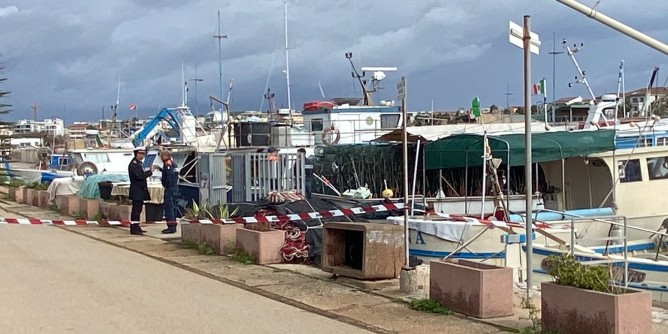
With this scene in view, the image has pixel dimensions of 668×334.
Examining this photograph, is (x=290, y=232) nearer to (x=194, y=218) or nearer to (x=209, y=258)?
(x=209, y=258)

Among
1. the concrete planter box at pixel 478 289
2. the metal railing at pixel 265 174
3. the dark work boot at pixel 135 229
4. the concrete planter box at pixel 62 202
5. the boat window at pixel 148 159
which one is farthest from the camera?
the boat window at pixel 148 159

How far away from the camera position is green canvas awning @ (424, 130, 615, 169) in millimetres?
17953

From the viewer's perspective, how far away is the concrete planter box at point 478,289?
9.62m

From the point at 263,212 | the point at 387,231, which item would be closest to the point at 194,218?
the point at 263,212

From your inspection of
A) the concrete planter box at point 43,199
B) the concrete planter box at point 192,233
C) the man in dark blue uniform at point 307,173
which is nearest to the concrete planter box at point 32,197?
the concrete planter box at point 43,199

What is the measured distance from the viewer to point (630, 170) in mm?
19344

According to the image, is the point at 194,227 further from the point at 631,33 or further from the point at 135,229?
the point at 631,33

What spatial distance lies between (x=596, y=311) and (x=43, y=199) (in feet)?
81.8

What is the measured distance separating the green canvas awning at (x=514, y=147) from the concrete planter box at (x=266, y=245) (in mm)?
5287

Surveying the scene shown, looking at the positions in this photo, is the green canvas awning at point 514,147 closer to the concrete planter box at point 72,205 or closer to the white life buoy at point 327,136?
the white life buoy at point 327,136

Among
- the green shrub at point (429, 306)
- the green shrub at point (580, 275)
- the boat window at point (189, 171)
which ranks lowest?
the green shrub at point (429, 306)

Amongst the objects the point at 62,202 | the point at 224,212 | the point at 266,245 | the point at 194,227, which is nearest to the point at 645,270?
the point at 266,245

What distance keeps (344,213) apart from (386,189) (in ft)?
12.0

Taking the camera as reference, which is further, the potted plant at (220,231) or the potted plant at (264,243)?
the potted plant at (220,231)
